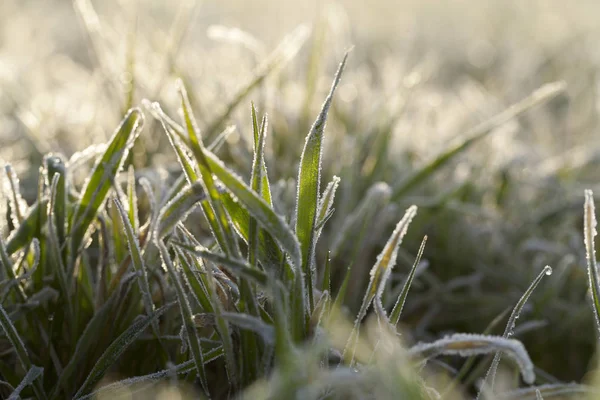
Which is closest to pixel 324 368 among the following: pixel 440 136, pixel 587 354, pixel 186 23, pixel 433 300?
pixel 433 300

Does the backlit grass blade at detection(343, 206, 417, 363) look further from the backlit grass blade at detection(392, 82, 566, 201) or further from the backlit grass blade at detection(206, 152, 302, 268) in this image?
the backlit grass blade at detection(392, 82, 566, 201)

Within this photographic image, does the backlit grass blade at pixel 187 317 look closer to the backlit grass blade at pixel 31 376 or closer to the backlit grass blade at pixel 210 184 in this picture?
the backlit grass blade at pixel 210 184

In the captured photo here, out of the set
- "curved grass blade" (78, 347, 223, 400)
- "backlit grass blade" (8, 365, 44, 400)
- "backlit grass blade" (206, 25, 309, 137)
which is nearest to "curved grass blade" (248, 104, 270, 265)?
"curved grass blade" (78, 347, 223, 400)

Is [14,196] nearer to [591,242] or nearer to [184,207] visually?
[184,207]

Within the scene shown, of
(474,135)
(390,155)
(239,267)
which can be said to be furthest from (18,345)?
(390,155)

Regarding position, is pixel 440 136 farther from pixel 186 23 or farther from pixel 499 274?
pixel 186 23

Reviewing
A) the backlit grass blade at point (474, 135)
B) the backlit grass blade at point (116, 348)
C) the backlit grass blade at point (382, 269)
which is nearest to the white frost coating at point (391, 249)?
the backlit grass blade at point (382, 269)

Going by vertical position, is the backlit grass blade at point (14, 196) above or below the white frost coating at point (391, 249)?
above
